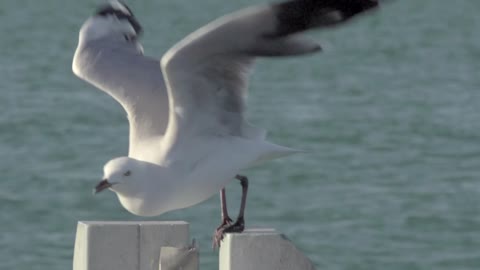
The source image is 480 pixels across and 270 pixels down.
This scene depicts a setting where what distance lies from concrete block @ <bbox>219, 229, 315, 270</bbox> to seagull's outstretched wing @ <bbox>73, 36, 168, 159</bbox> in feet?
3.90

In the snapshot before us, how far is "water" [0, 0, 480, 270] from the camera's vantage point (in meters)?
14.2

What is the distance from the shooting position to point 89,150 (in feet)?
61.6

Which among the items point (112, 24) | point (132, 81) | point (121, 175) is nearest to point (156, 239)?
point (121, 175)

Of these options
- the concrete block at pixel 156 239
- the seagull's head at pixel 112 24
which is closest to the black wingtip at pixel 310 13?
the concrete block at pixel 156 239

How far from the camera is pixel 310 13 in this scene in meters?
6.48

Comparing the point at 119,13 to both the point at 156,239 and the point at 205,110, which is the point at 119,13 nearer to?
the point at 205,110

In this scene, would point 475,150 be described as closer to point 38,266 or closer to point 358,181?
point 358,181

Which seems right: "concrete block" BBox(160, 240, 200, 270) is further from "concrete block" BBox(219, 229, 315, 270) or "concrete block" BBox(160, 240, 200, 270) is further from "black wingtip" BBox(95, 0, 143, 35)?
"black wingtip" BBox(95, 0, 143, 35)

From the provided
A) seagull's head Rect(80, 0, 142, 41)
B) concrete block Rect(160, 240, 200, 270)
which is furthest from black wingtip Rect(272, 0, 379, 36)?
seagull's head Rect(80, 0, 142, 41)

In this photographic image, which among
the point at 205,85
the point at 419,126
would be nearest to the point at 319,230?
the point at 419,126

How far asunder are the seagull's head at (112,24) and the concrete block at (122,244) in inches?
88.2

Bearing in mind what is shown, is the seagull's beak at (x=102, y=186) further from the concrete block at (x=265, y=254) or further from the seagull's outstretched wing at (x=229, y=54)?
the concrete block at (x=265, y=254)

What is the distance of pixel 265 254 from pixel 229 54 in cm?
133

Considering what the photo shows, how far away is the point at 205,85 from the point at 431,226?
852 centimetres
